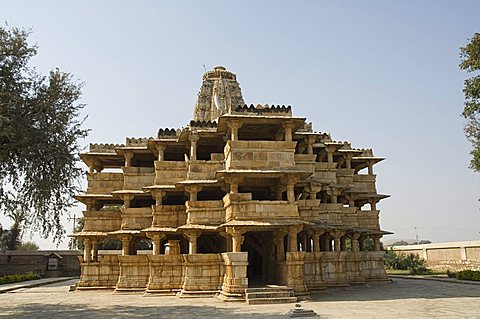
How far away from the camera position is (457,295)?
61.7 ft

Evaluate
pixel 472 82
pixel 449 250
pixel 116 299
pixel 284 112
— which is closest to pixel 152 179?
pixel 116 299

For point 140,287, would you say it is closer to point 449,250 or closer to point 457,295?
point 457,295

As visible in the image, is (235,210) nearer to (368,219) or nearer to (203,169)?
(203,169)

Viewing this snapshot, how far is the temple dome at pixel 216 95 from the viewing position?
1202 inches

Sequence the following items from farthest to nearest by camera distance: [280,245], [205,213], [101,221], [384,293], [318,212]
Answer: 1. [101,221]
2. [318,212]
3. [205,213]
4. [280,245]
5. [384,293]

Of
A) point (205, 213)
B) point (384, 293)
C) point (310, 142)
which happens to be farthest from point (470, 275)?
point (205, 213)

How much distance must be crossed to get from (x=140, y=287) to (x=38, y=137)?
32.0 ft

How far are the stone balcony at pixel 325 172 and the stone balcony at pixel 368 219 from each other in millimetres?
3928

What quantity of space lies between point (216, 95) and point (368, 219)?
13.2 meters

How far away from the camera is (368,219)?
2711cm

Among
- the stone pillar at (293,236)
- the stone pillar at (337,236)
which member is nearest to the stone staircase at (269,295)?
the stone pillar at (293,236)

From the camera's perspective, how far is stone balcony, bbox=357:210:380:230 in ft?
88.3

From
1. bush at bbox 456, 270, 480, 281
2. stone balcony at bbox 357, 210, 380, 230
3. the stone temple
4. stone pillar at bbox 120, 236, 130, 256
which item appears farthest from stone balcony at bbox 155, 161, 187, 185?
bush at bbox 456, 270, 480, 281

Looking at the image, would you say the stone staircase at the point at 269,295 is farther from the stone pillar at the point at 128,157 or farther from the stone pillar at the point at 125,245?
the stone pillar at the point at 128,157
